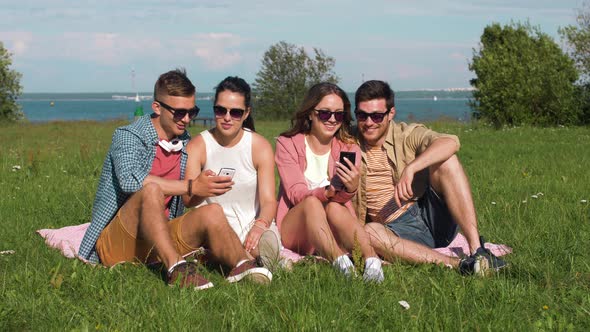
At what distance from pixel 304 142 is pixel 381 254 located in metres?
1.04

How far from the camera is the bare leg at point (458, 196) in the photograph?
5094 millimetres

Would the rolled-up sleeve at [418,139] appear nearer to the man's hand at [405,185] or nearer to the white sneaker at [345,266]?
the man's hand at [405,185]

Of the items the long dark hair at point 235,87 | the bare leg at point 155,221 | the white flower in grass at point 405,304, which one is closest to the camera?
the white flower in grass at point 405,304

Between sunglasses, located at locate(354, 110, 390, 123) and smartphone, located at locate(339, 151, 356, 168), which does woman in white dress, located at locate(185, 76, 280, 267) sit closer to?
smartphone, located at locate(339, 151, 356, 168)

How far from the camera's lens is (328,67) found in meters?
63.9

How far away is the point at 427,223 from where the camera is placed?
5.59 m

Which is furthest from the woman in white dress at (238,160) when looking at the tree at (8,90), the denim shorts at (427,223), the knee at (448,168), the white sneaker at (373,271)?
the tree at (8,90)

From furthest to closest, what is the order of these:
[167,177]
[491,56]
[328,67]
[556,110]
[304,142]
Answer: [328,67] < [491,56] < [556,110] < [304,142] < [167,177]

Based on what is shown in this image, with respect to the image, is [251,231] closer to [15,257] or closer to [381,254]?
[381,254]

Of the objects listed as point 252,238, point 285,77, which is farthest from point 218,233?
point 285,77

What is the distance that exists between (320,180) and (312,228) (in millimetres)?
676

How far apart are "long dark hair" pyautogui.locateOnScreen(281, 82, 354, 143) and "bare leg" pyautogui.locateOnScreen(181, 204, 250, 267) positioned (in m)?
1.26

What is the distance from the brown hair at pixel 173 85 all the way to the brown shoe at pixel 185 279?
1.27 metres

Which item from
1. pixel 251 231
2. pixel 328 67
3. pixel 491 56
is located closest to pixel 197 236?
pixel 251 231
